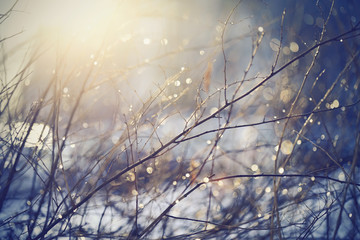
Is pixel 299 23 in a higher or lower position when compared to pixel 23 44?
higher

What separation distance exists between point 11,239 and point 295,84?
220 cm

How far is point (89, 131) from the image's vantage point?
1912 mm

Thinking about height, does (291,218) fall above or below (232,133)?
below

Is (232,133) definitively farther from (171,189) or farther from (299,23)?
(299,23)

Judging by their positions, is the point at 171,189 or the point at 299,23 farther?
the point at 299,23

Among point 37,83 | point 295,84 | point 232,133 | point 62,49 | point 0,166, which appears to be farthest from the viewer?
point 232,133

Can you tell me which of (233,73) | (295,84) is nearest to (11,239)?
(233,73)

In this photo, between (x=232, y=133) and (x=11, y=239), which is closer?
(x=11, y=239)

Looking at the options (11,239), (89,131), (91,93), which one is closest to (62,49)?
(91,93)

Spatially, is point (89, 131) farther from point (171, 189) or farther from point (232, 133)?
point (232, 133)

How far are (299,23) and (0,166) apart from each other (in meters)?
2.35

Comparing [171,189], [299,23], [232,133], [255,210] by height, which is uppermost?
[299,23]

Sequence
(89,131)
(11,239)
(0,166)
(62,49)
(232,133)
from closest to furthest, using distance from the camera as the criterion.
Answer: (62,49)
(0,166)
(11,239)
(89,131)
(232,133)

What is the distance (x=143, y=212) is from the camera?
1594mm
